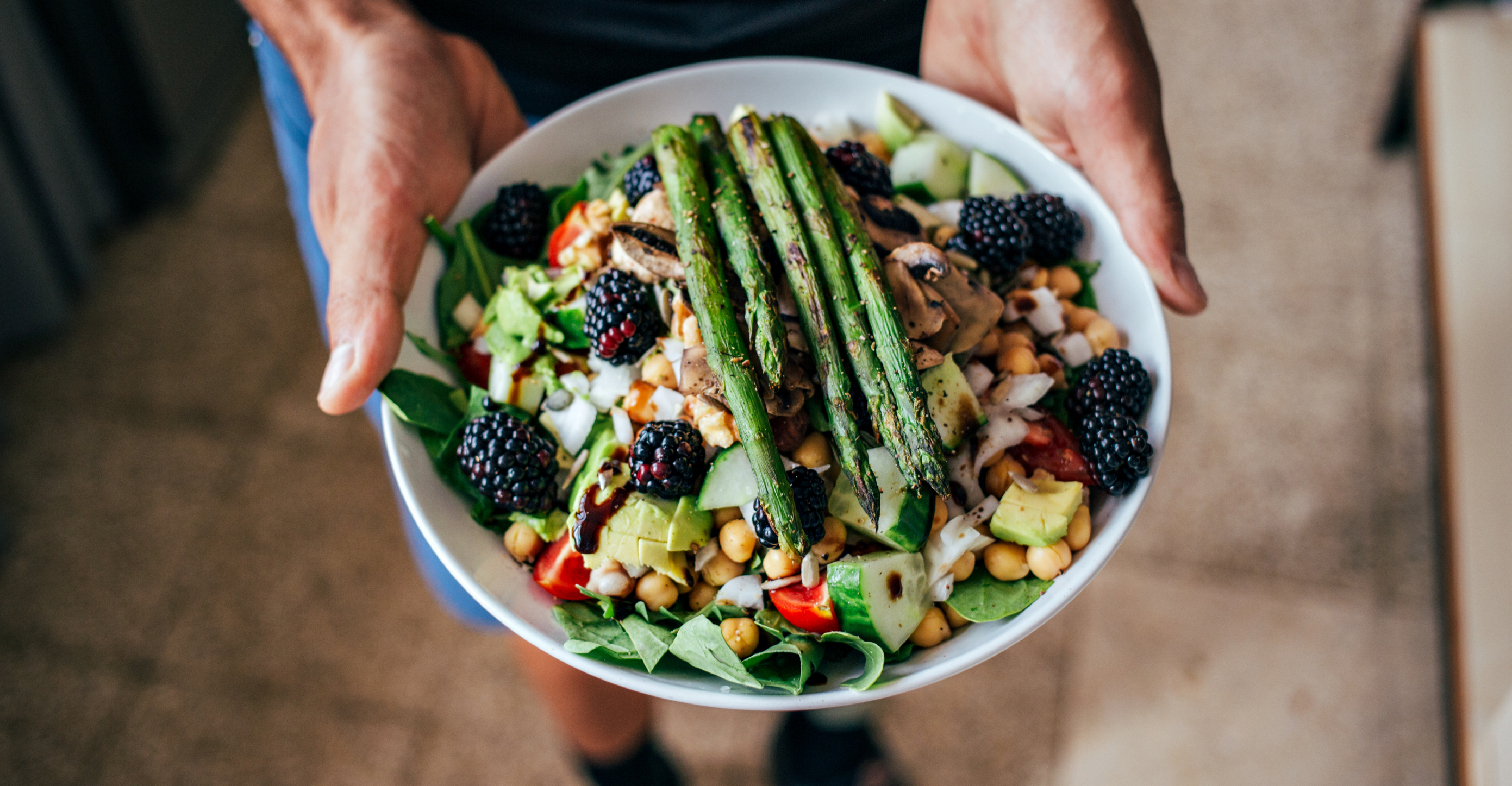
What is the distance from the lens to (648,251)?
1.83 m

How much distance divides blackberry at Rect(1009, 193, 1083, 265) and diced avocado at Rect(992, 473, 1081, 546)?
0.50 meters

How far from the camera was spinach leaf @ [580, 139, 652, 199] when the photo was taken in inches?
83.6

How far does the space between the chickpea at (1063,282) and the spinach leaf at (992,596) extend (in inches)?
23.6

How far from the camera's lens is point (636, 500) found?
1.70 m

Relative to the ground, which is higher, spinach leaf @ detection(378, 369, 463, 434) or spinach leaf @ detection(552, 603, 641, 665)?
spinach leaf @ detection(378, 369, 463, 434)

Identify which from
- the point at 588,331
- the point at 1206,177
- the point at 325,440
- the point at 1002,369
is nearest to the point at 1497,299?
the point at 1206,177

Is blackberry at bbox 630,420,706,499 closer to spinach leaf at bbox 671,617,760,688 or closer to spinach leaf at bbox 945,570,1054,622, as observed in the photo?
spinach leaf at bbox 671,617,760,688

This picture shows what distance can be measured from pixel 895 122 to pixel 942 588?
3.31 ft

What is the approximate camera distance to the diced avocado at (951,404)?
1728 mm

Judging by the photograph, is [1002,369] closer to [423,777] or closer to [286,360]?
[423,777]

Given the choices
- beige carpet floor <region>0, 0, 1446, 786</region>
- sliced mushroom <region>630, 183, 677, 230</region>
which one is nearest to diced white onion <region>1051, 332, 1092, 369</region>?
Result: sliced mushroom <region>630, 183, 677, 230</region>

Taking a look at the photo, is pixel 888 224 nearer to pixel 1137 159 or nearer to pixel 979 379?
pixel 979 379

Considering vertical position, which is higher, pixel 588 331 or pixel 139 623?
pixel 588 331

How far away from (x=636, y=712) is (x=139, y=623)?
180 cm
